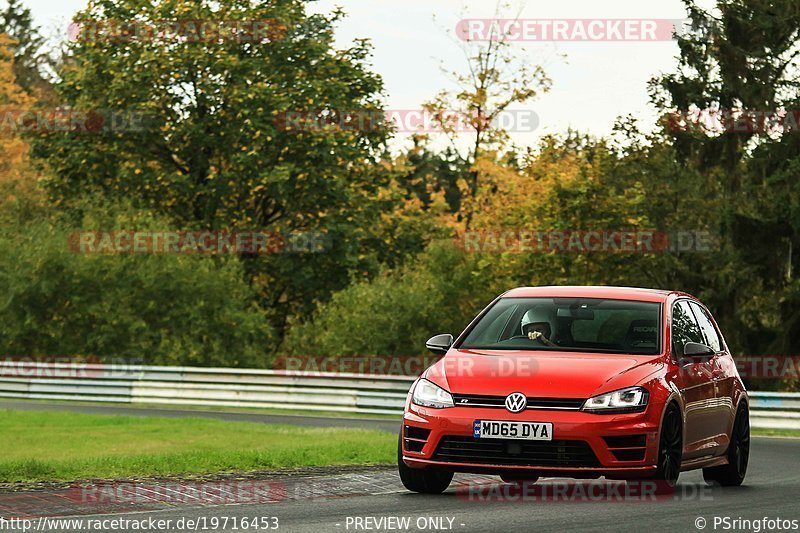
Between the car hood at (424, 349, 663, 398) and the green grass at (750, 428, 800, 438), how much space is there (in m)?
15.3

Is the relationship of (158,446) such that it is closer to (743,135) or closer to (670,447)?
(670,447)

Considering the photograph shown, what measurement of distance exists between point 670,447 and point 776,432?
1594cm

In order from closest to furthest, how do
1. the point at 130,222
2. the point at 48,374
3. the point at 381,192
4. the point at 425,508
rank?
the point at 425,508, the point at 48,374, the point at 130,222, the point at 381,192

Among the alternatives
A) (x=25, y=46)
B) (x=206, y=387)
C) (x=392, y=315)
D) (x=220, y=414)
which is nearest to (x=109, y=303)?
(x=206, y=387)

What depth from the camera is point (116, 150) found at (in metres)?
46.9

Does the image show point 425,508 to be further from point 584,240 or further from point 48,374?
point 584,240

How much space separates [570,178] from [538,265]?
280cm

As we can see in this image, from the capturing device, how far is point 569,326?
466 inches

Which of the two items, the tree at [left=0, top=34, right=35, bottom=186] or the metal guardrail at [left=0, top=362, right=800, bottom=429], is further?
the tree at [left=0, top=34, right=35, bottom=186]

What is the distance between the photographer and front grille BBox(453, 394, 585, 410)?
10.5 metres

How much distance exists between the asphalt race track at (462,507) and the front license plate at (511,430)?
0.51 m

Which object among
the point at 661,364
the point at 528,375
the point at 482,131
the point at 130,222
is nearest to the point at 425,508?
the point at 528,375

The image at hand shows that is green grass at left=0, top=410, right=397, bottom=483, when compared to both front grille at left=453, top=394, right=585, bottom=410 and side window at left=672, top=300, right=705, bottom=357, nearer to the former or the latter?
front grille at left=453, top=394, right=585, bottom=410

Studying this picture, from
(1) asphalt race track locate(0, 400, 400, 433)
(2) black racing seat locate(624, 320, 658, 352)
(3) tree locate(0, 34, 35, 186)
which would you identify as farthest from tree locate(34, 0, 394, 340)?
(2) black racing seat locate(624, 320, 658, 352)
